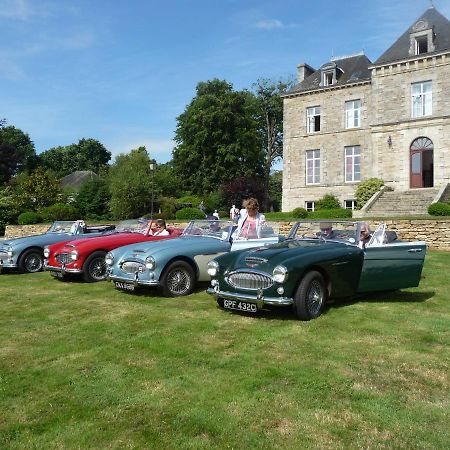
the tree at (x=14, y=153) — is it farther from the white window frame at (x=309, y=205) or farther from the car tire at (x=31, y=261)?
the car tire at (x=31, y=261)

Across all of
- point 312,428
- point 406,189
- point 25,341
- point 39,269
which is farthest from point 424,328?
point 406,189

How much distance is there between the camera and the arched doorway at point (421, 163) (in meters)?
29.5

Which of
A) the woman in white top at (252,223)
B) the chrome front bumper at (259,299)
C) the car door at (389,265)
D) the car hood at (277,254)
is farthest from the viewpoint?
the woman in white top at (252,223)

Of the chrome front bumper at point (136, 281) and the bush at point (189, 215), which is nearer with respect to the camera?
the chrome front bumper at point (136, 281)

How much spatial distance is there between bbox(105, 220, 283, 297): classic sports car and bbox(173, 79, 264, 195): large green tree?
121ft

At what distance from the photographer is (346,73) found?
34.6 m

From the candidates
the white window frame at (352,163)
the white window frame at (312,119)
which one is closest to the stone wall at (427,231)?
the white window frame at (352,163)

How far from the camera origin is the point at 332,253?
698 cm

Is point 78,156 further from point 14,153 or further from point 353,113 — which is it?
point 353,113

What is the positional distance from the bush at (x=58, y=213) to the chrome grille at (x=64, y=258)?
840 inches

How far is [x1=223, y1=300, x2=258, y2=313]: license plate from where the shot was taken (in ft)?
21.3

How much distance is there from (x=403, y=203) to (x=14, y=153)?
39790 millimetres

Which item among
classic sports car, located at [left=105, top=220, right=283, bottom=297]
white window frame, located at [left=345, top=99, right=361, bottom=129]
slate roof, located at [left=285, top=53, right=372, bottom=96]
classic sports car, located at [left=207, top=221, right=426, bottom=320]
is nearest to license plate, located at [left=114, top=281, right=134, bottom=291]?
classic sports car, located at [left=105, top=220, right=283, bottom=297]

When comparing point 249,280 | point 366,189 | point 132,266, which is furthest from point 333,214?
point 249,280
